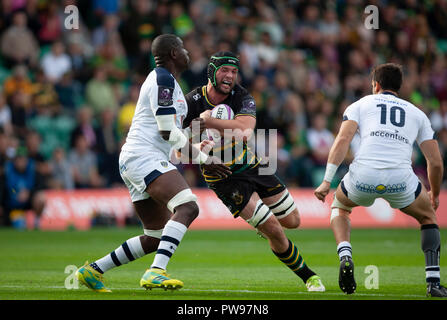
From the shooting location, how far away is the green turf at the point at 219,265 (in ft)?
26.0

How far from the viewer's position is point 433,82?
24750 millimetres

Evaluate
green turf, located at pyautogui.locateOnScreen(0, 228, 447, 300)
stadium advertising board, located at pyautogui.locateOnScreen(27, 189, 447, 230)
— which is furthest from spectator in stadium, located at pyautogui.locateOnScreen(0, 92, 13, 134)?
green turf, located at pyautogui.locateOnScreen(0, 228, 447, 300)

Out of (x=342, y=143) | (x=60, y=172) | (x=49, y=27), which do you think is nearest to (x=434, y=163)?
(x=342, y=143)

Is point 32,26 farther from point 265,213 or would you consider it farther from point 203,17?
point 265,213

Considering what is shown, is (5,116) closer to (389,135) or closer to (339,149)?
(339,149)

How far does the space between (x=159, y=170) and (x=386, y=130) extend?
2322mm

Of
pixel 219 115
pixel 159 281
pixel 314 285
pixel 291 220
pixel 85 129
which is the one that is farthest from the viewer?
pixel 85 129

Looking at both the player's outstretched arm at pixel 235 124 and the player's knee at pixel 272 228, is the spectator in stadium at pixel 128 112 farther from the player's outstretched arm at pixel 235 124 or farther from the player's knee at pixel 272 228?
the player's knee at pixel 272 228

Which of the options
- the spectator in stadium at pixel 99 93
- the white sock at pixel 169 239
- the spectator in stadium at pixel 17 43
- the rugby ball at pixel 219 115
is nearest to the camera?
the white sock at pixel 169 239

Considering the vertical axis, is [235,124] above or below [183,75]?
below

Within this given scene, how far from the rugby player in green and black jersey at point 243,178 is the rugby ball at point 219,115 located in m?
0.06

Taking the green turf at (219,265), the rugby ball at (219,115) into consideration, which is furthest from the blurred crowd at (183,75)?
the rugby ball at (219,115)

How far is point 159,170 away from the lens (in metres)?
7.68
